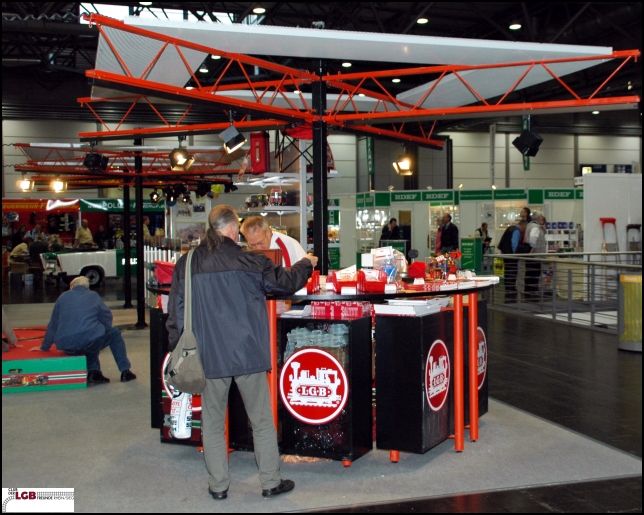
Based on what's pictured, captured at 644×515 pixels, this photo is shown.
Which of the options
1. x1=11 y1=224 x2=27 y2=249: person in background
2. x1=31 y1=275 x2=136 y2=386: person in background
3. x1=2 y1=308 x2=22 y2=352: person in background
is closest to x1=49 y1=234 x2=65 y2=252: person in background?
x1=11 y1=224 x2=27 y2=249: person in background

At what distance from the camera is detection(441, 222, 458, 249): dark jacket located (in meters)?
14.1

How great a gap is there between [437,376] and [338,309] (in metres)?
0.73

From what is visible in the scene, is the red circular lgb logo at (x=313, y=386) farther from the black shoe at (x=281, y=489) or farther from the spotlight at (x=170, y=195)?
the spotlight at (x=170, y=195)

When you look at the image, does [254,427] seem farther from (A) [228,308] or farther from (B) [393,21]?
(B) [393,21]

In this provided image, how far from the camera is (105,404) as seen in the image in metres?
5.36

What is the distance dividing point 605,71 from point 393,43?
16161 mm

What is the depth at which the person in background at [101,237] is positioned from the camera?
18.4 meters

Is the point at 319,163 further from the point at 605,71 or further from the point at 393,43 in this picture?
the point at 605,71

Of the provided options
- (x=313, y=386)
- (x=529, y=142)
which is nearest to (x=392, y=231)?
(x=529, y=142)

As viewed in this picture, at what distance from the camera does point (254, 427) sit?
342cm

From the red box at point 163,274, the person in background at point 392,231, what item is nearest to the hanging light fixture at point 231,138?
the red box at point 163,274

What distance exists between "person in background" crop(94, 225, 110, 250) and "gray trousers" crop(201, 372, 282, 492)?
15.7m

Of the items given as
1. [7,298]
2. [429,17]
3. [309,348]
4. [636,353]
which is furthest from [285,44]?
[429,17]

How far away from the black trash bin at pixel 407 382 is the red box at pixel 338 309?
0.48ft
